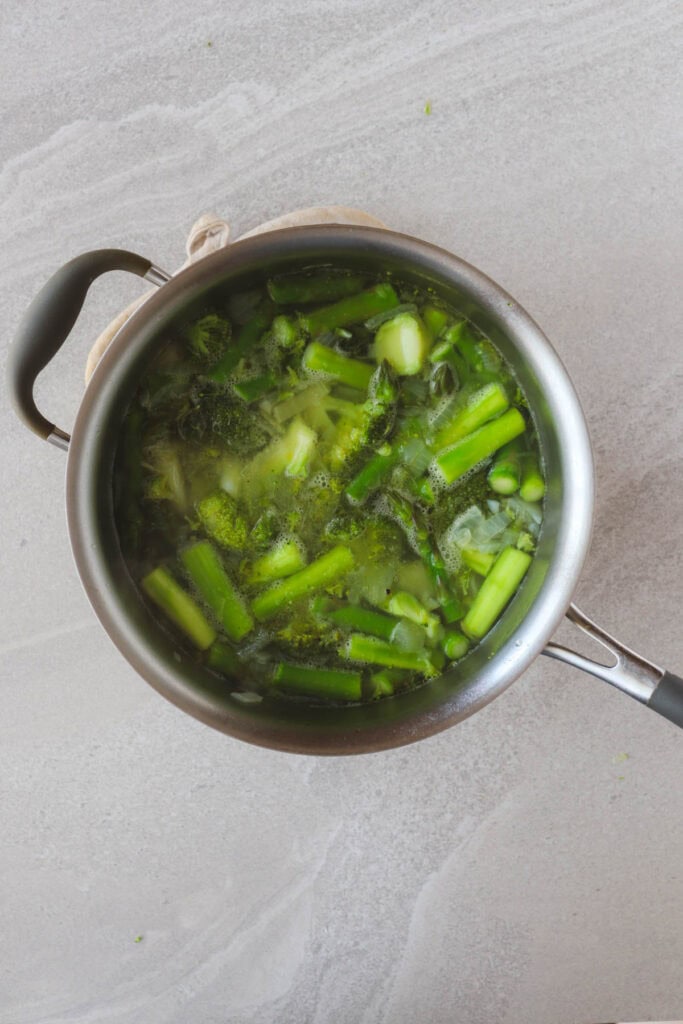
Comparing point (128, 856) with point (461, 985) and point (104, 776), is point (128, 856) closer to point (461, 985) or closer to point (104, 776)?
point (104, 776)

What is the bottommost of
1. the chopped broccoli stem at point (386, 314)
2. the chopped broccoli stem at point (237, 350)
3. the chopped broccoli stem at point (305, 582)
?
the chopped broccoli stem at point (305, 582)

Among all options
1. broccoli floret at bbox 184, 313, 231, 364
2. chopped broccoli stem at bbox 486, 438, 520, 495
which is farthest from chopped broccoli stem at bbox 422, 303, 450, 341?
broccoli floret at bbox 184, 313, 231, 364

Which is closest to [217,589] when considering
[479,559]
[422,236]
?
[479,559]

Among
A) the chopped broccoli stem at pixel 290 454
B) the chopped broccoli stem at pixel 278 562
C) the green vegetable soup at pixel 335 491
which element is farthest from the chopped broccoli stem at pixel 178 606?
the chopped broccoli stem at pixel 290 454

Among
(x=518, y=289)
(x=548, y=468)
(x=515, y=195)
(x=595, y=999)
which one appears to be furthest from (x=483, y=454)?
A: (x=595, y=999)

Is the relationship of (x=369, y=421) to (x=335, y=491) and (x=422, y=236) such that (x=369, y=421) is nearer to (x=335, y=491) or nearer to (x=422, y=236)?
(x=335, y=491)

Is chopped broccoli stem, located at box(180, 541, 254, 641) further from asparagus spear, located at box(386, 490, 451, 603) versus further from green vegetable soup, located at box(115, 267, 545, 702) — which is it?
asparagus spear, located at box(386, 490, 451, 603)

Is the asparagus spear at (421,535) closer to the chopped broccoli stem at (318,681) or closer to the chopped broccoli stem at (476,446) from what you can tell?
the chopped broccoli stem at (476,446)
